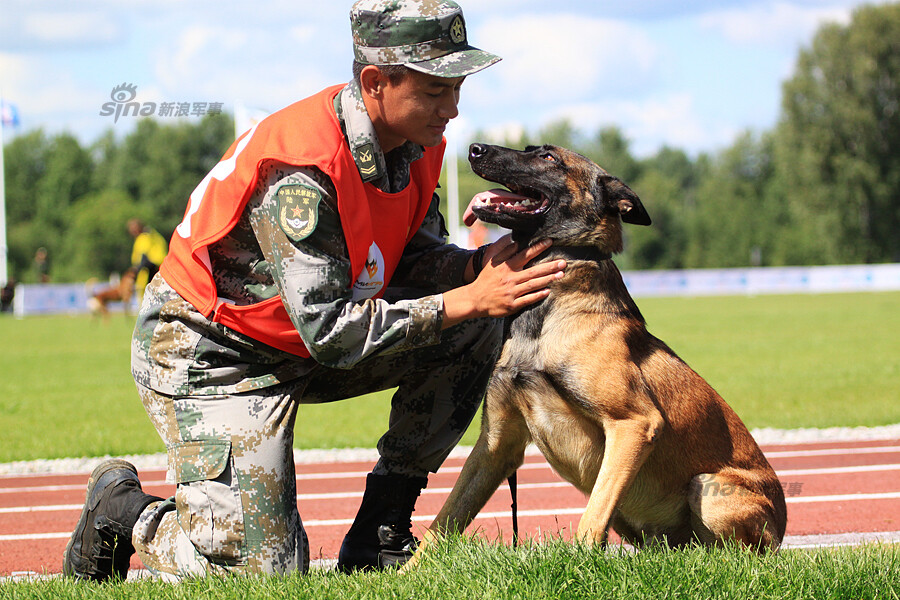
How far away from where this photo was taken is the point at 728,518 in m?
3.82

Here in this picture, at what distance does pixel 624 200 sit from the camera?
4.03m

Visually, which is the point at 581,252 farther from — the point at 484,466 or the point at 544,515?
the point at 544,515

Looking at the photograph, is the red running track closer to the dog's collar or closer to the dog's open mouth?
the dog's collar

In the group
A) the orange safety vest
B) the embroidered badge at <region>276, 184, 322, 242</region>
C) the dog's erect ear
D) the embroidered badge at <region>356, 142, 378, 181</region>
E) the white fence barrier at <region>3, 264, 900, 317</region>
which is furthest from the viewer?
the white fence barrier at <region>3, 264, 900, 317</region>

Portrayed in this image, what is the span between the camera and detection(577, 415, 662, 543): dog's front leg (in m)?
3.55

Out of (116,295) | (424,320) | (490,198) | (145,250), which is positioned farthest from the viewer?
(116,295)

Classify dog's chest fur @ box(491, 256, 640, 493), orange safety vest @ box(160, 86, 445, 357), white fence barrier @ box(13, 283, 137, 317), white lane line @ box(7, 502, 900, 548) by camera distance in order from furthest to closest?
white fence barrier @ box(13, 283, 137, 317) < white lane line @ box(7, 502, 900, 548) < dog's chest fur @ box(491, 256, 640, 493) < orange safety vest @ box(160, 86, 445, 357)

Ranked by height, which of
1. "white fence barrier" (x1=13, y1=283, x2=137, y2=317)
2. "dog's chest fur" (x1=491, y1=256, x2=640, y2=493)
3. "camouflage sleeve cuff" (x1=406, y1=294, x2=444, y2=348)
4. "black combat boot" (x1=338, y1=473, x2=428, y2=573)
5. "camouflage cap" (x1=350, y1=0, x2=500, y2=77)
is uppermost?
"camouflage cap" (x1=350, y1=0, x2=500, y2=77)

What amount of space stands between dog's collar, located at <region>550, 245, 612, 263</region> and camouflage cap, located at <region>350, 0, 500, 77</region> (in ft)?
2.99

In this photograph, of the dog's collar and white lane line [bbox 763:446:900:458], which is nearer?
the dog's collar

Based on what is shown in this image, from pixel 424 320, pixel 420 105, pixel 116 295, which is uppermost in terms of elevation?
pixel 420 105

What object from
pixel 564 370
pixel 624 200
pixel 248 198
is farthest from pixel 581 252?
pixel 248 198

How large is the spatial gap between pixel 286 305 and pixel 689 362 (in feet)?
36.9

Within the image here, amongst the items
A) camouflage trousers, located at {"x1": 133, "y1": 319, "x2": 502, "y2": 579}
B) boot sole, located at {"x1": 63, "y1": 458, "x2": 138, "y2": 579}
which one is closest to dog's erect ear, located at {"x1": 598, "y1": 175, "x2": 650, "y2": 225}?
camouflage trousers, located at {"x1": 133, "y1": 319, "x2": 502, "y2": 579}
